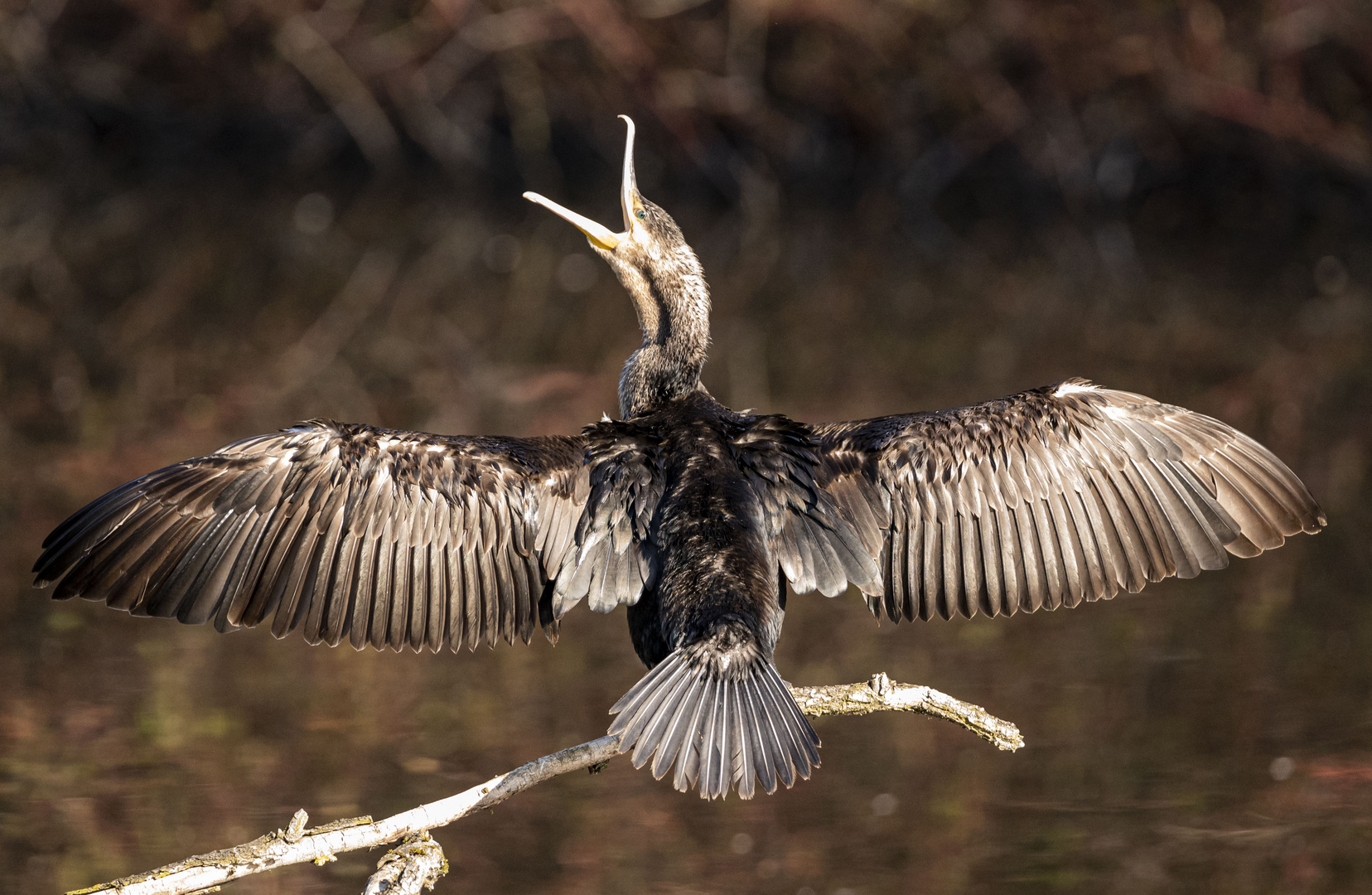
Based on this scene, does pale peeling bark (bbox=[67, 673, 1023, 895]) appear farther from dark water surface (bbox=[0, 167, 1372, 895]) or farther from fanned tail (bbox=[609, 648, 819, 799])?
dark water surface (bbox=[0, 167, 1372, 895])

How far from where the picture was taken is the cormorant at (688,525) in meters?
4.07

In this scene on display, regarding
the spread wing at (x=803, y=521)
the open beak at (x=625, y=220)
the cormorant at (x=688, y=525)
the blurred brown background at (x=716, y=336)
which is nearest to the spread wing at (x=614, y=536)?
the cormorant at (x=688, y=525)

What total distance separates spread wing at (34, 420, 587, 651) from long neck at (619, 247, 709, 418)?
26.9 inches

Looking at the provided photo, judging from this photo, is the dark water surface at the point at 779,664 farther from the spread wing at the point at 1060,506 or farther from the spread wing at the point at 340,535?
the spread wing at the point at 340,535

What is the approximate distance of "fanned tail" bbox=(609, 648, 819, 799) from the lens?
3480 millimetres

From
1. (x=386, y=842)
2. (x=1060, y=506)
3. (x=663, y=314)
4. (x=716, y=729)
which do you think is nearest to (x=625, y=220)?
(x=663, y=314)

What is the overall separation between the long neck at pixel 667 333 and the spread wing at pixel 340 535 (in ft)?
2.24

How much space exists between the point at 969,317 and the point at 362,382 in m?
4.98

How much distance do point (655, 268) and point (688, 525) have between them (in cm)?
128

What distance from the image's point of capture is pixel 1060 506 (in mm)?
4527

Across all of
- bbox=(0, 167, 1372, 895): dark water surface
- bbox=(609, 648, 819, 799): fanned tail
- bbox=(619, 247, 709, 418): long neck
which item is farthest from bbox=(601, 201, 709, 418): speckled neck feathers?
bbox=(0, 167, 1372, 895): dark water surface

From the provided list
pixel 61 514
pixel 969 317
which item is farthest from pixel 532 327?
pixel 61 514

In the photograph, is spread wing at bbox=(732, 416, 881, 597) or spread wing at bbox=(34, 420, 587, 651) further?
spread wing at bbox=(732, 416, 881, 597)

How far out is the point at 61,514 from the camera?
8703 millimetres
